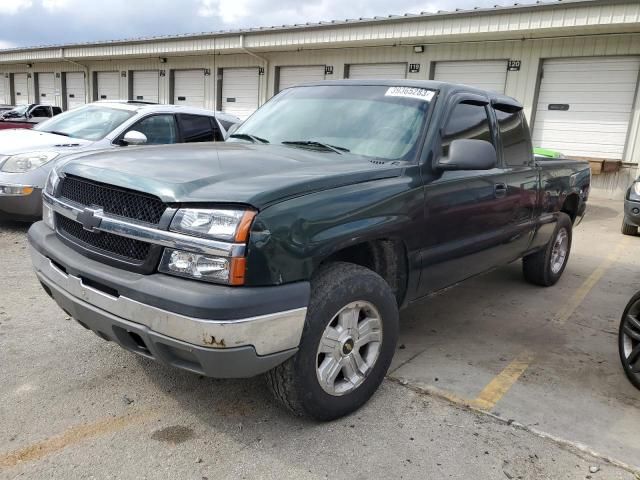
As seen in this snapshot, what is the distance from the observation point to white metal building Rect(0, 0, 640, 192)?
38.6ft

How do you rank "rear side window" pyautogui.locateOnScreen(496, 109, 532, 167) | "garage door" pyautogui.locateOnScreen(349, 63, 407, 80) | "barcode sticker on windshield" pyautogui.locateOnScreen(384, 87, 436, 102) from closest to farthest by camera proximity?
"barcode sticker on windshield" pyautogui.locateOnScreen(384, 87, 436, 102)
"rear side window" pyautogui.locateOnScreen(496, 109, 532, 167)
"garage door" pyautogui.locateOnScreen(349, 63, 407, 80)

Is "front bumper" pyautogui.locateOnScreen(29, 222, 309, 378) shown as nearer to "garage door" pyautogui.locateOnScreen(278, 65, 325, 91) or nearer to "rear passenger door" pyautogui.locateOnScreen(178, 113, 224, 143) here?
"rear passenger door" pyautogui.locateOnScreen(178, 113, 224, 143)


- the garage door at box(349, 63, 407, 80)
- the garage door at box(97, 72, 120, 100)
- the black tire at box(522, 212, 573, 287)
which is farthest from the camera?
the garage door at box(97, 72, 120, 100)

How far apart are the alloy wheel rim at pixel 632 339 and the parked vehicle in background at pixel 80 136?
4731 millimetres

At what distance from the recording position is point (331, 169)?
2.89 meters

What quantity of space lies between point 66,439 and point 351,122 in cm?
251

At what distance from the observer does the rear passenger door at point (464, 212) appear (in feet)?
11.2

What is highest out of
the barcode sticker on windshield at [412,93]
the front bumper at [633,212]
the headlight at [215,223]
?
the barcode sticker on windshield at [412,93]

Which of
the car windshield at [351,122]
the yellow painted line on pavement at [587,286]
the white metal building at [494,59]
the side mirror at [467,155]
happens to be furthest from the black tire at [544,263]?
the white metal building at [494,59]

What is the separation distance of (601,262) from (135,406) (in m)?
6.46

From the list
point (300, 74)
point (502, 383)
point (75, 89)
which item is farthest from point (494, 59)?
point (75, 89)

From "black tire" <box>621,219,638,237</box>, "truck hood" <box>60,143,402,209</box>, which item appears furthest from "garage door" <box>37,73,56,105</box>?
"truck hood" <box>60,143,402,209</box>

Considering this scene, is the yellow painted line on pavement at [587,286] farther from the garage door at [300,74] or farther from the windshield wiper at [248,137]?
the garage door at [300,74]

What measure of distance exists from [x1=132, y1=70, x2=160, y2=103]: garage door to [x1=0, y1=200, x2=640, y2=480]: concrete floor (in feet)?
62.8
